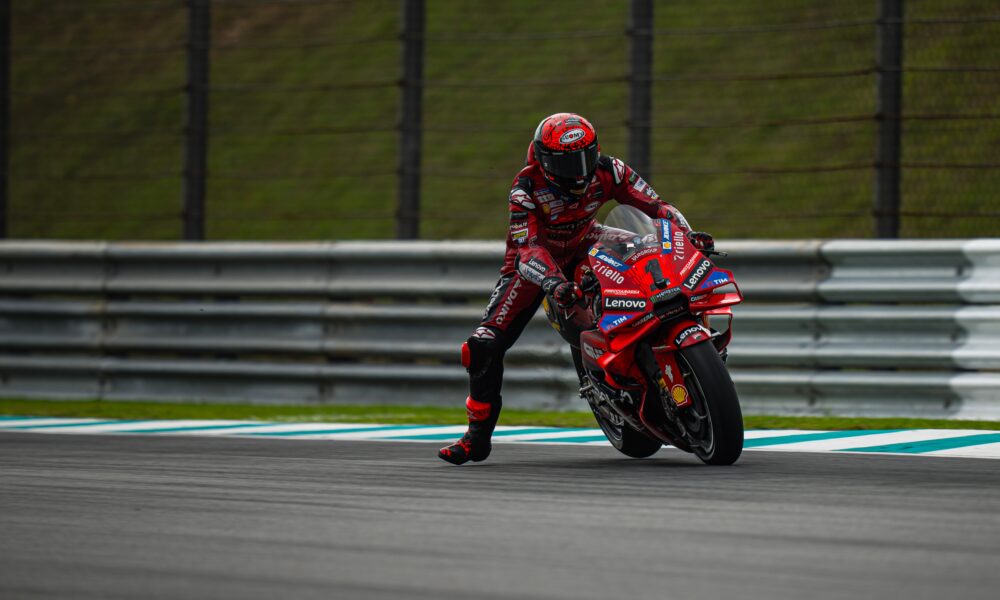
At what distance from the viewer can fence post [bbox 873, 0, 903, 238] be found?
1076 centimetres

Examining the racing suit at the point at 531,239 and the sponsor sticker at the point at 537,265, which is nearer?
the sponsor sticker at the point at 537,265

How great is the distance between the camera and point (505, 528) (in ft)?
17.1

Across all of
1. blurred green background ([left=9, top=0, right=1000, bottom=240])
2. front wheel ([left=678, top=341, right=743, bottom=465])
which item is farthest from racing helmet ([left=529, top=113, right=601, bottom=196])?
blurred green background ([left=9, top=0, right=1000, bottom=240])

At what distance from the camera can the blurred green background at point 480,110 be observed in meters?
24.6

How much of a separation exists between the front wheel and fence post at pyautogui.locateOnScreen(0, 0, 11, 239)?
8.79m

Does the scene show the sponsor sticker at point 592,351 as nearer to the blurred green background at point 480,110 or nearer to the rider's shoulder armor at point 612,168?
the rider's shoulder armor at point 612,168

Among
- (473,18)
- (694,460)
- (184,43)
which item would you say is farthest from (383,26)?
(694,460)

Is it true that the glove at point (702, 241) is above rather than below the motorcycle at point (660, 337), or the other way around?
above

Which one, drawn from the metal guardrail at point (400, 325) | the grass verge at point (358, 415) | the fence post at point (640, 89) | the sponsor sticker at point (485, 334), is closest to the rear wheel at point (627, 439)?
the sponsor sticker at point (485, 334)

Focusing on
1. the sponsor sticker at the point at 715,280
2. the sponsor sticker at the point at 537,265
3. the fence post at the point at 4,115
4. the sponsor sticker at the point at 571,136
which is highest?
the fence post at the point at 4,115

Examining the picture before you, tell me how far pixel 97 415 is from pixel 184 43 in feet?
10.9

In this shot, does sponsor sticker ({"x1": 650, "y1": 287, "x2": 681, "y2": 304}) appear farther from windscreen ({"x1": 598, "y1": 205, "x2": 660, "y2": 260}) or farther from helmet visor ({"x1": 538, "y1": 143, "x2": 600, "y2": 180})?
helmet visor ({"x1": 538, "y1": 143, "x2": 600, "y2": 180})

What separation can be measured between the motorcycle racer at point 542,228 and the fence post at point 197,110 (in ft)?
18.3

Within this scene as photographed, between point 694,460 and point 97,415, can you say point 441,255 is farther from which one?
point 694,460
